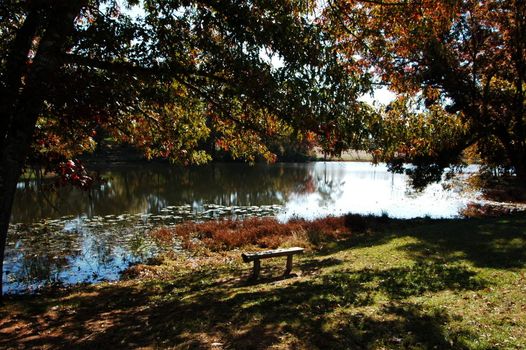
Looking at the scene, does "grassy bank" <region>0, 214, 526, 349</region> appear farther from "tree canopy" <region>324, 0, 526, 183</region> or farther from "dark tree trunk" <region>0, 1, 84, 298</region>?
"tree canopy" <region>324, 0, 526, 183</region>

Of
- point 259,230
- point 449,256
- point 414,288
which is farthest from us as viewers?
point 259,230

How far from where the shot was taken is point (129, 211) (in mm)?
27078

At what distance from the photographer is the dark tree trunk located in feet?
24.7

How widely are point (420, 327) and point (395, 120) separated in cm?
489

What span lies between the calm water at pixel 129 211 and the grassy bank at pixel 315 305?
8.13ft

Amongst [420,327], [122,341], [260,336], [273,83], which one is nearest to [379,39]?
[273,83]

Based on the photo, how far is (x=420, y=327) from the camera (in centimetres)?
643

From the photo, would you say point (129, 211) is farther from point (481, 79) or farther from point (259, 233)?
point (481, 79)

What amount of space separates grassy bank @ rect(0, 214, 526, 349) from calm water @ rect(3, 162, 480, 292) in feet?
8.13

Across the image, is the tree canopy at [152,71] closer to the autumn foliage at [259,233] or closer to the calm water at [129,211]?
the calm water at [129,211]

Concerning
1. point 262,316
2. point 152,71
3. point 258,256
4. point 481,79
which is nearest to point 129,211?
point 258,256

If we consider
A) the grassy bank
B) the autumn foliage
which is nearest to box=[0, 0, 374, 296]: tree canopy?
the grassy bank

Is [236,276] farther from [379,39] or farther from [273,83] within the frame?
[379,39]

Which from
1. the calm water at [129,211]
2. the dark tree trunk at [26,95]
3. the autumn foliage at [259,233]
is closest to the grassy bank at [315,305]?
the calm water at [129,211]
